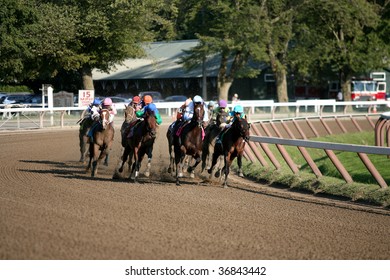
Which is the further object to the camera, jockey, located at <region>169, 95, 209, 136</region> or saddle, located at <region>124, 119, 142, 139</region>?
saddle, located at <region>124, 119, 142, 139</region>

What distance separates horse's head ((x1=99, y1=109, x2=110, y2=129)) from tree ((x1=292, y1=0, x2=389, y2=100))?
34.4 m

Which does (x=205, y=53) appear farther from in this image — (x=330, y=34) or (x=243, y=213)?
(x=243, y=213)

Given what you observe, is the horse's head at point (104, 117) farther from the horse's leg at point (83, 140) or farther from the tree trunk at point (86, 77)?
the tree trunk at point (86, 77)

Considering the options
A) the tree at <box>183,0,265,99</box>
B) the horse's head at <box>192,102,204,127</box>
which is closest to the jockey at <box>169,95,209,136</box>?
the horse's head at <box>192,102,204,127</box>

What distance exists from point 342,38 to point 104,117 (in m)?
39.3

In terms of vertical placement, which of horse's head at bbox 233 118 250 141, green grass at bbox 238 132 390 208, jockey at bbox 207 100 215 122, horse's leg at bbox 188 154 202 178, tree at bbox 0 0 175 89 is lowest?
green grass at bbox 238 132 390 208

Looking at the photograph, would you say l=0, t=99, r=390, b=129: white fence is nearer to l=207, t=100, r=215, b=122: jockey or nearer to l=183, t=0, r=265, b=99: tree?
l=183, t=0, r=265, b=99: tree

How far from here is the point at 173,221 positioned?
1098 cm

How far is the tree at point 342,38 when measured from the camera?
50.3 meters

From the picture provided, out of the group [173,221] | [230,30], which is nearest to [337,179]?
[173,221]

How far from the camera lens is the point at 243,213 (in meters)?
12.1

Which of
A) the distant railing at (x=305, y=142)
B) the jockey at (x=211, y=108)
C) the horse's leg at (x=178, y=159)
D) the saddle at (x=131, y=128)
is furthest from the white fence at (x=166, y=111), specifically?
the horse's leg at (x=178, y=159)

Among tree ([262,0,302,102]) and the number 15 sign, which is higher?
tree ([262,0,302,102])

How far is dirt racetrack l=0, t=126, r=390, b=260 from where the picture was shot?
8906mm
